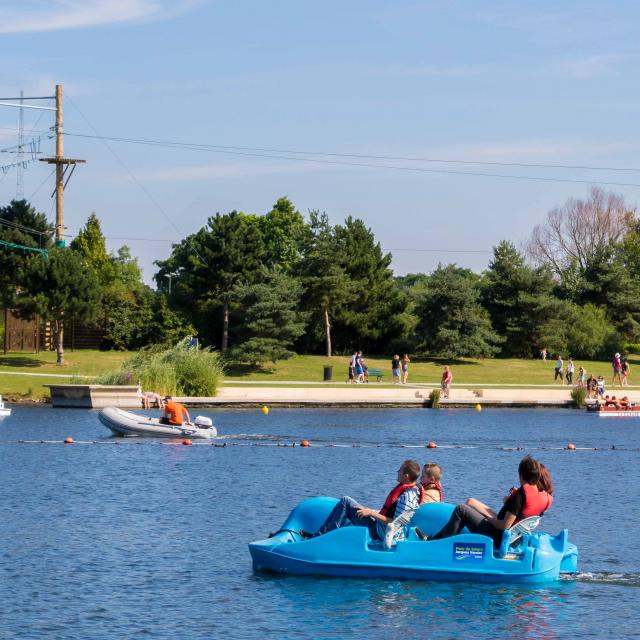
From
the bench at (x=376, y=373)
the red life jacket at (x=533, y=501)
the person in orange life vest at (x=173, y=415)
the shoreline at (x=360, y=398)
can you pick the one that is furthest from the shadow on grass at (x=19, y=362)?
the red life jacket at (x=533, y=501)

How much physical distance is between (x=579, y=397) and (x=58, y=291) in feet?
88.2

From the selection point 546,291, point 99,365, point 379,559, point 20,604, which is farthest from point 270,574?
point 546,291

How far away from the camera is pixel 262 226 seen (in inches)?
4395

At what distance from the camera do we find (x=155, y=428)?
124 ft

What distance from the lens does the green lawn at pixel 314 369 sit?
61.9 m

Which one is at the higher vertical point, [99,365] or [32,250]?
[32,250]

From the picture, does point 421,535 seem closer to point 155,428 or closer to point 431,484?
point 431,484

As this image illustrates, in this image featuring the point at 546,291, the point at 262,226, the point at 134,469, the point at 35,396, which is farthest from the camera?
the point at 262,226

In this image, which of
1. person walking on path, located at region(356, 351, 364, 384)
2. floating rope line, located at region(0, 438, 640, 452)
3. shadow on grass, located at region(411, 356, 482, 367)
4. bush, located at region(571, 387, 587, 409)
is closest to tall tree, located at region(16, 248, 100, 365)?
person walking on path, located at region(356, 351, 364, 384)

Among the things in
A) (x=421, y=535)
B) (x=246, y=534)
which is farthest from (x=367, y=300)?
(x=421, y=535)

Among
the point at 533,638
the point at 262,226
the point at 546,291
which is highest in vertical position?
the point at 262,226

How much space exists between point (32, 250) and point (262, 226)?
151 ft

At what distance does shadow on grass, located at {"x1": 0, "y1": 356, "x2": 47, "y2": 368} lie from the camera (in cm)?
6388

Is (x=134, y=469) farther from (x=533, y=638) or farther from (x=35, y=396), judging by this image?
(x=35, y=396)
